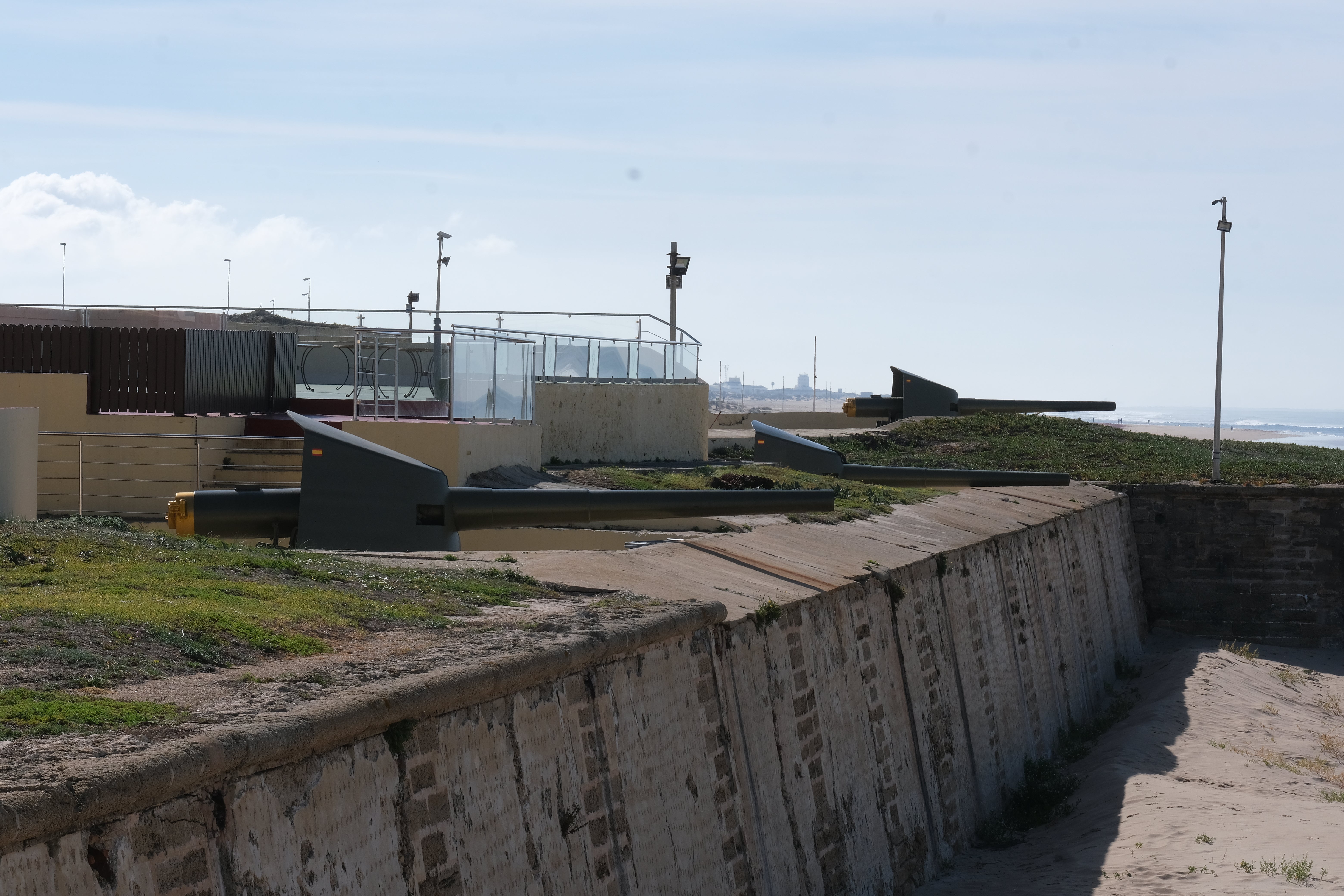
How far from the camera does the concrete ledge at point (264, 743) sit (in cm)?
407

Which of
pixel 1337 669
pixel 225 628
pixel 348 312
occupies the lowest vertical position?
pixel 1337 669

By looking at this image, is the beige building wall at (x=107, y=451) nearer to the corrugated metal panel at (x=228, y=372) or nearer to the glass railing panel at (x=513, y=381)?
the corrugated metal panel at (x=228, y=372)

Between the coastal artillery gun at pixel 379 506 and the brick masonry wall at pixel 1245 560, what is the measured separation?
1646 cm

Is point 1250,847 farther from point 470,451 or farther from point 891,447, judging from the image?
point 891,447

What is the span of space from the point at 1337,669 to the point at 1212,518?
3.69 meters

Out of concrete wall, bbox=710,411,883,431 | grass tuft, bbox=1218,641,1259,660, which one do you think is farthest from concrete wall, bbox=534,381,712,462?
concrete wall, bbox=710,411,883,431

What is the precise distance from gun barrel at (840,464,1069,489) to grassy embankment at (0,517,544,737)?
35.8 feet

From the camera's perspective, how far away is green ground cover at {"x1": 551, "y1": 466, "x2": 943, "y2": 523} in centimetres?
1734

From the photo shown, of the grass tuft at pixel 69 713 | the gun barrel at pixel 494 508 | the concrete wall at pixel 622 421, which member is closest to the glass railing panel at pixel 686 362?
the concrete wall at pixel 622 421

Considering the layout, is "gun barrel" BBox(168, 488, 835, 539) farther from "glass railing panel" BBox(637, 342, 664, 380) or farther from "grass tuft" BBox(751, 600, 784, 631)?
"glass railing panel" BBox(637, 342, 664, 380)

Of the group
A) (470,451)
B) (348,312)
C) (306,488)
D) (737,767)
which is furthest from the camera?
(348,312)

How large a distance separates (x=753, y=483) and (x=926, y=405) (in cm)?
2076

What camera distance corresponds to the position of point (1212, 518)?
25766 millimetres

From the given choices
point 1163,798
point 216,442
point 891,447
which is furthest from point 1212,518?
point 216,442
